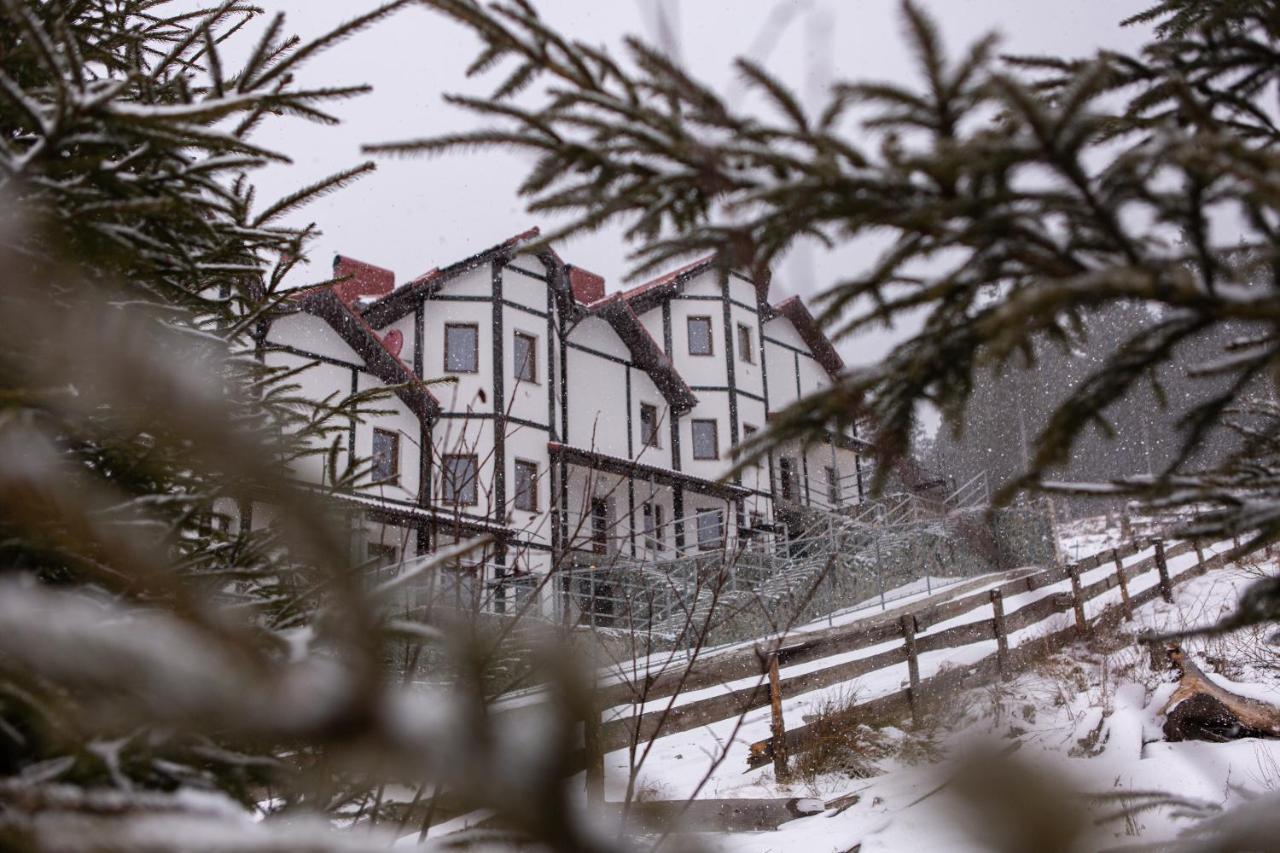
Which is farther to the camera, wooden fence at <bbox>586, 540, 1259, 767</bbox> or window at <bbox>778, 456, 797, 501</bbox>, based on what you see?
window at <bbox>778, 456, 797, 501</bbox>

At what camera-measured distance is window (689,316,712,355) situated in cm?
2545

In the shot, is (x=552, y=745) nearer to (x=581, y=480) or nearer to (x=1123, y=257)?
(x=1123, y=257)

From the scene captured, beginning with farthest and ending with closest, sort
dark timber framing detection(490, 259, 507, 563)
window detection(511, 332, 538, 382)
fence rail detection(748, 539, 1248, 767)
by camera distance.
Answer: window detection(511, 332, 538, 382)
dark timber framing detection(490, 259, 507, 563)
fence rail detection(748, 539, 1248, 767)

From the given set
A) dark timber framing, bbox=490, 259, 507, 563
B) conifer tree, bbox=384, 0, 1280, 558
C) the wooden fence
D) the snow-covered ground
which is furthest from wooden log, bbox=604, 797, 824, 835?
dark timber framing, bbox=490, 259, 507, 563

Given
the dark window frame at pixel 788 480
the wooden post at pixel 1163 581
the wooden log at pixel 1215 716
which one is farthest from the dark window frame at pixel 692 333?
the wooden log at pixel 1215 716

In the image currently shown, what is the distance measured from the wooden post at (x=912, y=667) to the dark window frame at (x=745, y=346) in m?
16.5

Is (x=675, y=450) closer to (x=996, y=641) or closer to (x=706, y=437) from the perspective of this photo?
(x=706, y=437)

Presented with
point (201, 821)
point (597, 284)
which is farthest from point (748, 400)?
point (201, 821)

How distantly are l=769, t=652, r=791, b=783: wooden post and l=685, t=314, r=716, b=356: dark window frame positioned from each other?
17260 mm

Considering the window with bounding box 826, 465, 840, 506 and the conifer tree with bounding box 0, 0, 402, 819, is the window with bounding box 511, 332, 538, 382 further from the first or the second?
the conifer tree with bounding box 0, 0, 402, 819

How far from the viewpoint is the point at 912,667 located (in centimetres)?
935

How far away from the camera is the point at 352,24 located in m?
2.70

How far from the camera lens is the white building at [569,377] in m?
18.5

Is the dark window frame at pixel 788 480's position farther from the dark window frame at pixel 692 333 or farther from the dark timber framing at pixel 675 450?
the dark window frame at pixel 692 333
